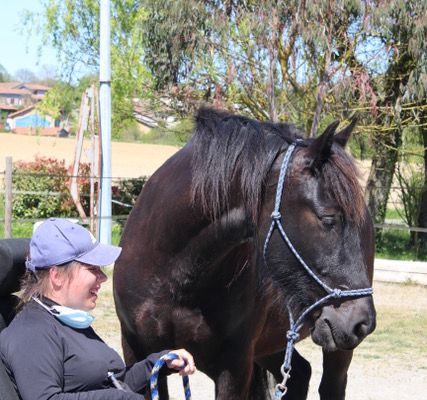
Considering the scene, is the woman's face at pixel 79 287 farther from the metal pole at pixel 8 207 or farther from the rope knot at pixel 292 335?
the metal pole at pixel 8 207

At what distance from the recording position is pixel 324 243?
266cm

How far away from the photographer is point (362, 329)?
259cm

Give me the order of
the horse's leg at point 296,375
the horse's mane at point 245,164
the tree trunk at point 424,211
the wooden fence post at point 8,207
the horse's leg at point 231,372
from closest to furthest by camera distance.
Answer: the horse's mane at point 245,164, the horse's leg at point 231,372, the horse's leg at point 296,375, the wooden fence post at point 8,207, the tree trunk at point 424,211

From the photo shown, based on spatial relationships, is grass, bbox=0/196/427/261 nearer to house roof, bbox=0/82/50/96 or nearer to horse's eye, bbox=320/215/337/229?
horse's eye, bbox=320/215/337/229

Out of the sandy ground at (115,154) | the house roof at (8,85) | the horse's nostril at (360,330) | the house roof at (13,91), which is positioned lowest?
the sandy ground at (115,154)

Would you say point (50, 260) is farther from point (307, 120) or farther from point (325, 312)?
point (307, 120)

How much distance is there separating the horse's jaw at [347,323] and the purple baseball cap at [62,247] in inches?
36.3

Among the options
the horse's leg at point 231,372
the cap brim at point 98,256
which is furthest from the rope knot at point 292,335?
the cap brim at point 98,256

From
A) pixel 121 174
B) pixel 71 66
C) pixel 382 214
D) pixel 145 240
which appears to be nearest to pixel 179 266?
pixel 145 240

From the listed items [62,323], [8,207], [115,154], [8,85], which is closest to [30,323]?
[62,323]

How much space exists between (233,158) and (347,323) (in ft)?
2.56

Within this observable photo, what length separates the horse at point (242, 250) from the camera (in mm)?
2666

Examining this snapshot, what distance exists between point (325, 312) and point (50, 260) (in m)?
1.09

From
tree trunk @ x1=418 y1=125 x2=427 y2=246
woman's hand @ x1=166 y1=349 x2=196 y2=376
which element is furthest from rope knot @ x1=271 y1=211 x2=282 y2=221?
tree trunk @ x1=418 y1=125 x2=427 y2=246
